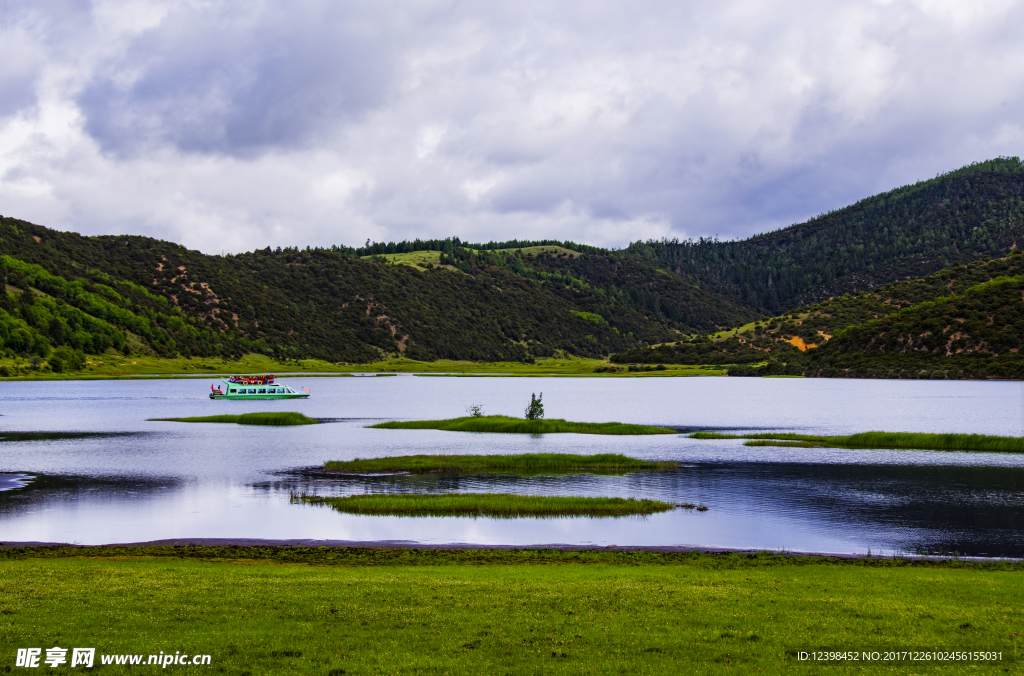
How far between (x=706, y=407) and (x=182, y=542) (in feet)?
285

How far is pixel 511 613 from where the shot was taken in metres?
17.1

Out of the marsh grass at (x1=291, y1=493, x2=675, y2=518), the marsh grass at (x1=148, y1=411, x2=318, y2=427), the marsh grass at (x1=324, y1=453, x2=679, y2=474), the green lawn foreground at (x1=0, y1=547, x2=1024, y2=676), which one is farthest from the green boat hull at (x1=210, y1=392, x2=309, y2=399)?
the green lawn foreground at (x1=0, y1=547, x2=1024, y2=676)

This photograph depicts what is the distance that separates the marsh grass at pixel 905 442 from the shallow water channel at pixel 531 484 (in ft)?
10.3

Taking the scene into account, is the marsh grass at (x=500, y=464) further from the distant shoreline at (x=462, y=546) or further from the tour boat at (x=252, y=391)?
the tour boat at (x=252, y=391)

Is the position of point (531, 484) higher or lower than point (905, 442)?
lower

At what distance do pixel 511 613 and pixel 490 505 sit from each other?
Answer: 812 inches

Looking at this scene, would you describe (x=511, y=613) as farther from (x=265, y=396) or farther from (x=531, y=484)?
(x=265, y=396)

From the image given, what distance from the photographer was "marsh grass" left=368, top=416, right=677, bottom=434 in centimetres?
7294

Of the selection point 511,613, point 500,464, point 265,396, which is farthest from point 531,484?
point 265,396

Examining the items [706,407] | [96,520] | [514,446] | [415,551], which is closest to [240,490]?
[96,520]

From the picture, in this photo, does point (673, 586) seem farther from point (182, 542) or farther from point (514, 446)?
point (514, 446)

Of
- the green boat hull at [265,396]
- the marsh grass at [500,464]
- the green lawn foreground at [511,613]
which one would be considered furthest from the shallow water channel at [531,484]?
the green boat hull at [265,396]

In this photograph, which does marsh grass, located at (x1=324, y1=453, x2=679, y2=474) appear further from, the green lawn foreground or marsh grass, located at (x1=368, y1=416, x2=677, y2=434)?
the green lawn foreground

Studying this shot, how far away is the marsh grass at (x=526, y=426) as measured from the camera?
7294cm
